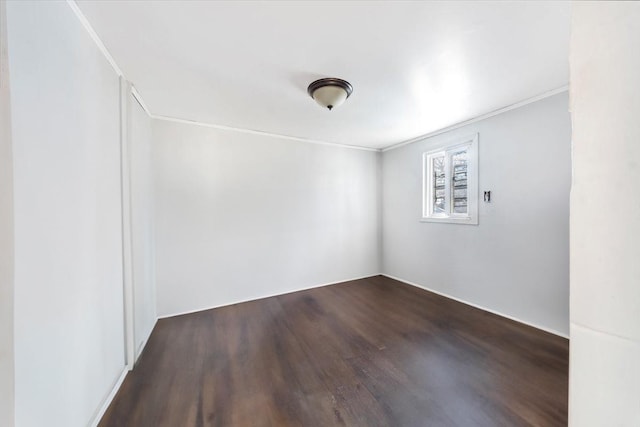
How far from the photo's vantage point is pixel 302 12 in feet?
4.36

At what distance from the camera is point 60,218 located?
1.15 metres

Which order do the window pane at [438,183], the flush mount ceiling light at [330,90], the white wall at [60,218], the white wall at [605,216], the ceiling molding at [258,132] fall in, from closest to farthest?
the white wall at [605,216]
the white wall at [60,218]
the flush mount ceiling light at [330,90]
the ceiling molding at [258,132]
the window pane at [438,183]

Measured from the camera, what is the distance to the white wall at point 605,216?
1.20 ft

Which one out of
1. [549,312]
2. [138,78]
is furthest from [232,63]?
[549,312]

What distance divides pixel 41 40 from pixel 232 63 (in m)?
0.99

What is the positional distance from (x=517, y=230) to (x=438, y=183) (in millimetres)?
1238

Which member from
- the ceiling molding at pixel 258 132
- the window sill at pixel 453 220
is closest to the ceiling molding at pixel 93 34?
the ceiling molding at pixel 258 132

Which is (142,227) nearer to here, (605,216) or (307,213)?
(307,213)

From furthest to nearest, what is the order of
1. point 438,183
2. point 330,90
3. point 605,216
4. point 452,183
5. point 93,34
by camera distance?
point 438,183
point 452,183
point 330,90
point 93,34
point 605,216

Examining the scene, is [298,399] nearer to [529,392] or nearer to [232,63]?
[529,392]

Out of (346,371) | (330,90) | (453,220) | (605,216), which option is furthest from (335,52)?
(453,220)

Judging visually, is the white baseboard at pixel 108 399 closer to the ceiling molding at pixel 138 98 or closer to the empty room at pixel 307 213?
the empty room at pixel 307 213

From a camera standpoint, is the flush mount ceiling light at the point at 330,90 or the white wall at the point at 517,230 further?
the white wall at the point at 517,230

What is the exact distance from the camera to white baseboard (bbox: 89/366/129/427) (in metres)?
1.42
